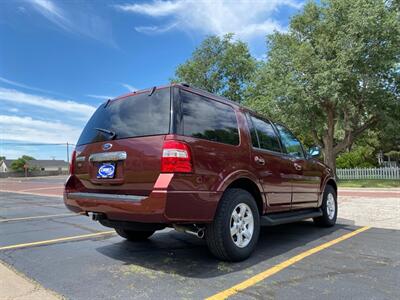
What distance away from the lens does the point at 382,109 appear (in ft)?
69.2

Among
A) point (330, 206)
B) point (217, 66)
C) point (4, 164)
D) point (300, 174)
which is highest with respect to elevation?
point (217, 66)

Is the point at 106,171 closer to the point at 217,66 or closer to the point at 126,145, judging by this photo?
the point at 126,145

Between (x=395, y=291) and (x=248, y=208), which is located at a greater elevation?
(x=248, y=208)

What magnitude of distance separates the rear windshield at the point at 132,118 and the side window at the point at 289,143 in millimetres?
2565

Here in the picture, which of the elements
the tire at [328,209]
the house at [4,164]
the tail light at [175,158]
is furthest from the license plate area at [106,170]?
the house at [4,164]

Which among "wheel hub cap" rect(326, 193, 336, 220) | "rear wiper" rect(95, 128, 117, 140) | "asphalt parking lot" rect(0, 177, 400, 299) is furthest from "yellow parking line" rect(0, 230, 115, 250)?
"wheel hub cap" rect(326, 193, 336, 220)

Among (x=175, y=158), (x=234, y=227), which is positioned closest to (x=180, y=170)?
(x=175, y=158)

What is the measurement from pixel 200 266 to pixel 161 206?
107cm

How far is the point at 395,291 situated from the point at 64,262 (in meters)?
3.69

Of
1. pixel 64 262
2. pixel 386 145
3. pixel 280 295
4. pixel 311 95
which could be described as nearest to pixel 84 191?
pixel 64 262

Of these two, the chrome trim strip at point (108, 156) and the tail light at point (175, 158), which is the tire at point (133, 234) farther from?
the tail light at point (175, 158)

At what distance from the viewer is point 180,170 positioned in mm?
3961

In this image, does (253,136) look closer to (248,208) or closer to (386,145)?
(248,208)

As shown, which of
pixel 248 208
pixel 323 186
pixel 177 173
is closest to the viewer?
pixel 177 173
